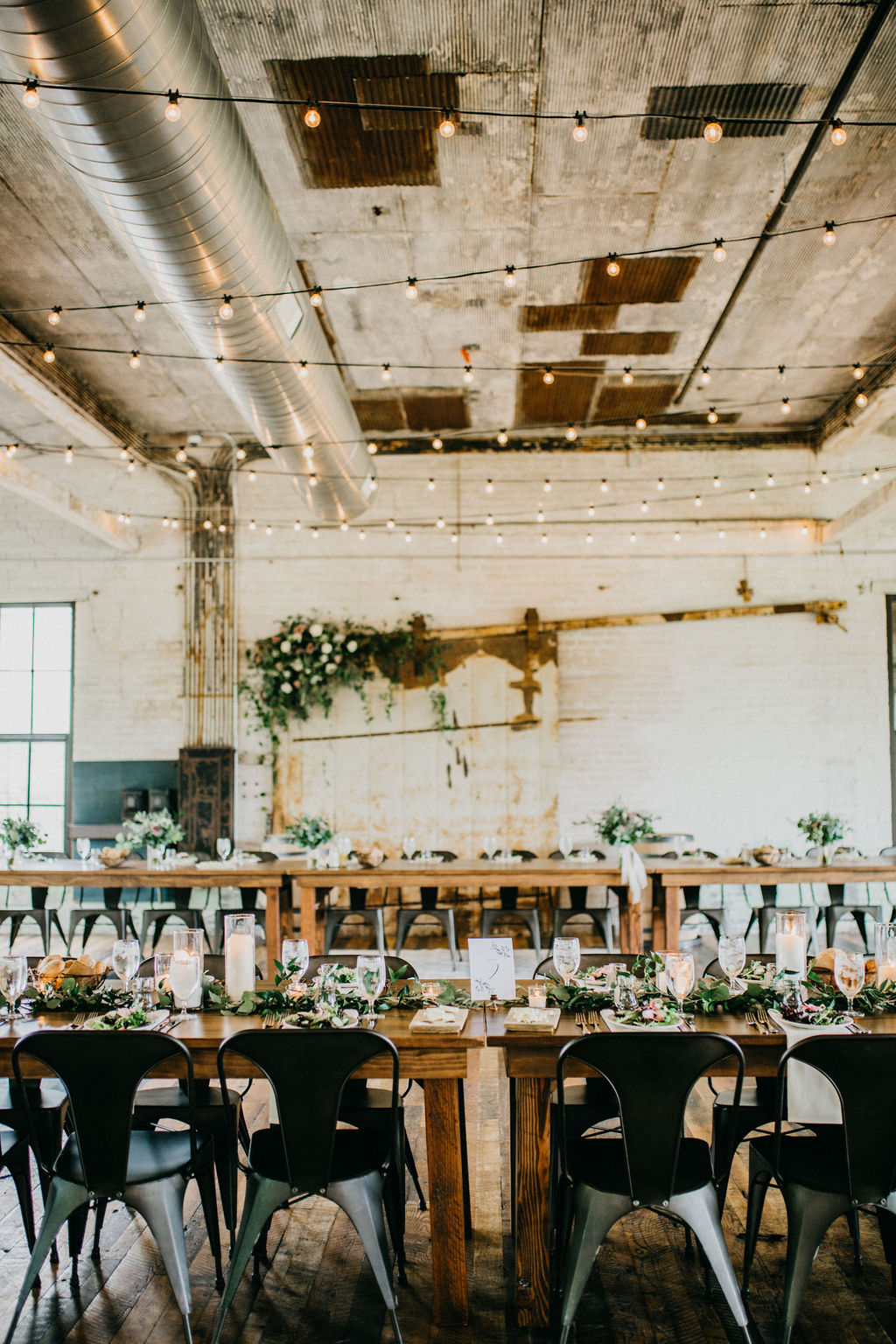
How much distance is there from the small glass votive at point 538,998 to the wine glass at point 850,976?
0.92m

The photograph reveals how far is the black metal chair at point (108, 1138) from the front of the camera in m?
2.52

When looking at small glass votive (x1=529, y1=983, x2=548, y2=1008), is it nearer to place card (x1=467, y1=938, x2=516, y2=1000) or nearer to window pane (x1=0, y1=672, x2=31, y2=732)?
place card (x1=467, y1=938, x2=516, y2=1000)

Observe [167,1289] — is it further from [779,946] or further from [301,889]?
[301,889]

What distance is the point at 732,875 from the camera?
5934 millimetres

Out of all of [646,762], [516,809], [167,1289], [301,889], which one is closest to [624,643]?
[646,762]

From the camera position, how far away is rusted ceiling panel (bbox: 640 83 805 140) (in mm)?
4270

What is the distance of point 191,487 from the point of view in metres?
8.90

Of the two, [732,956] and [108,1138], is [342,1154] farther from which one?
[732,956]

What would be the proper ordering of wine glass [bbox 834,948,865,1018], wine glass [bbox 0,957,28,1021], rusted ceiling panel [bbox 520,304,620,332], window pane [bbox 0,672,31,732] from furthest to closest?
window pane [bbox 0,672,31,732] < rusted ceiling panel [bbox 520,304,620,332] < wine glass [bbox 0,957,28,1021] < wine glass [bbox 834,948,865,1018]

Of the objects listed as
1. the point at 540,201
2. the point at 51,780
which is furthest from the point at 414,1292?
the point at 51,780

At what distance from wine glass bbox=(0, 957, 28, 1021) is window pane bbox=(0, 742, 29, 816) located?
6429 mm

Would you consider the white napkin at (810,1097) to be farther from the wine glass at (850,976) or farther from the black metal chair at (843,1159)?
the wine glass at (850,976)

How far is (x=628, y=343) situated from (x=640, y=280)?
0.98m

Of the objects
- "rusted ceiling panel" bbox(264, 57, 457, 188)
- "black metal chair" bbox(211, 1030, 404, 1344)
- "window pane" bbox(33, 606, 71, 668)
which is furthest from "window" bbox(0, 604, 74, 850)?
"black metal chair" bbox(211, 1030, 404, 1344)
